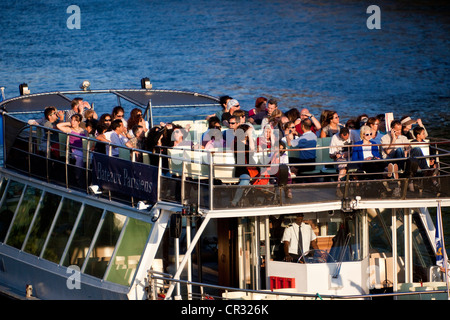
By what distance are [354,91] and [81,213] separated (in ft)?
123

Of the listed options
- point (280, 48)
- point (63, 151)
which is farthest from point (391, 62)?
point (63, 151)

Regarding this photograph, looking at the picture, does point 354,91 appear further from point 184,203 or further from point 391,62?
point 184,203

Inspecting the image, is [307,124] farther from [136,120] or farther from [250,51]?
[250,51]

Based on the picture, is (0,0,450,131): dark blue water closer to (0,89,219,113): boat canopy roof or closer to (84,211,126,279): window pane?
(0,89,219,113): boat canopy roof

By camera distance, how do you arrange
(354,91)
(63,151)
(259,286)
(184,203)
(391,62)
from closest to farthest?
(184,203) → (259,286) → (63,151) → (354,91) → (391,62)

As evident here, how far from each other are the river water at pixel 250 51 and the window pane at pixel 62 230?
1089 inches

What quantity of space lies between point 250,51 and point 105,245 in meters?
45.6

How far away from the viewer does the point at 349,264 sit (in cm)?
1466

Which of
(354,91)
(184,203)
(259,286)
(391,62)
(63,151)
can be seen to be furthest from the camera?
(391,62)

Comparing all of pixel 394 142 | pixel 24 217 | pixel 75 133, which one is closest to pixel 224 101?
pixel 75 133

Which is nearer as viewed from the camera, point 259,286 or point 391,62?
point 259,286

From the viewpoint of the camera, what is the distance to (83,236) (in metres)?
15.6
